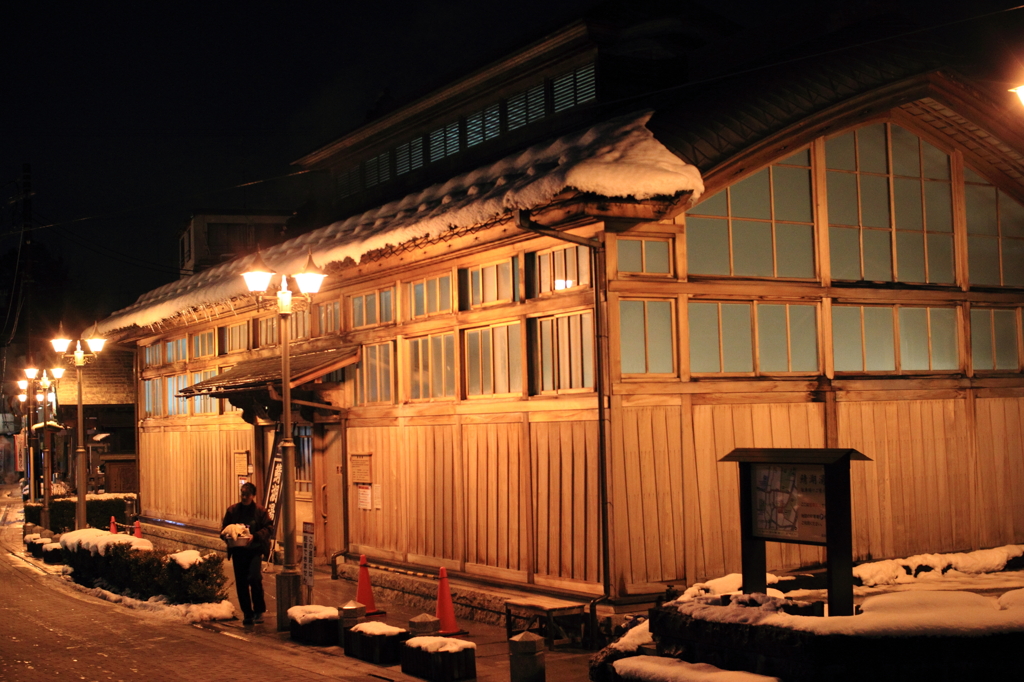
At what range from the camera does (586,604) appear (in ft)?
43.0

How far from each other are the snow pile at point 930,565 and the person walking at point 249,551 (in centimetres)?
827

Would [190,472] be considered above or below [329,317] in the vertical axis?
below

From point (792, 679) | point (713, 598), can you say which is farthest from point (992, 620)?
point (713, 598)

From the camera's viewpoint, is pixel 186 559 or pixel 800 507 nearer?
pixel 800 507

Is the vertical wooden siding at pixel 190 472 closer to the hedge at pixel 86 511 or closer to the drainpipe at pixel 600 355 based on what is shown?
the hedge at pixel 86 511

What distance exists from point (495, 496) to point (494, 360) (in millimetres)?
1958

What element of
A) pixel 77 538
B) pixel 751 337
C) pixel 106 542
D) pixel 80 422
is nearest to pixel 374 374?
pixel 106 542

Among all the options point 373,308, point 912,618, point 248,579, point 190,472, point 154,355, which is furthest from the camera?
point 154,355

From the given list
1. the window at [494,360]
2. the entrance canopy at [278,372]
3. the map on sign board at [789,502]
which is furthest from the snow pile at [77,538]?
the map on sign board at [789,502]

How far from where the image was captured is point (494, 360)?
15578 mm

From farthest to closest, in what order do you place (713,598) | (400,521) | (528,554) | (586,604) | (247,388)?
(247,388), (400,521), (528,554), (586,604), (713,598)

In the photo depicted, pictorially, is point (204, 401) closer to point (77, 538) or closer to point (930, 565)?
point (77, 538)

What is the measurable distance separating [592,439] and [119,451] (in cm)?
4157

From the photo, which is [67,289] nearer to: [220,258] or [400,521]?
[220,258]
